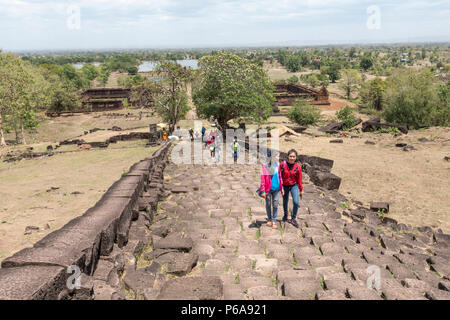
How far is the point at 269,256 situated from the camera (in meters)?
5.26

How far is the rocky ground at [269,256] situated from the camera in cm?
403

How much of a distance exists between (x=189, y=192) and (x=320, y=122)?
28254 millimetres

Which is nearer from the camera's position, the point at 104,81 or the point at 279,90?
the point at 279,90

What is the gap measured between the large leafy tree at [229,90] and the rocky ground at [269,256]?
11.3 meters

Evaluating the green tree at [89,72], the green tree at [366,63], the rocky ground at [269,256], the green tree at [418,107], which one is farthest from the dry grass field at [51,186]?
the green tree at [366,63]

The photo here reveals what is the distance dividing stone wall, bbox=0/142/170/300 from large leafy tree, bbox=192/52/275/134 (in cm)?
1264

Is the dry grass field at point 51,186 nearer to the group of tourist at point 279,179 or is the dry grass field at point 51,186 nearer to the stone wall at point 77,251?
the stone wall at point 77,251

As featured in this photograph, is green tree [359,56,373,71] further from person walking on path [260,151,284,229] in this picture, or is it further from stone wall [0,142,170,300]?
stone wall [0,142,170,300]

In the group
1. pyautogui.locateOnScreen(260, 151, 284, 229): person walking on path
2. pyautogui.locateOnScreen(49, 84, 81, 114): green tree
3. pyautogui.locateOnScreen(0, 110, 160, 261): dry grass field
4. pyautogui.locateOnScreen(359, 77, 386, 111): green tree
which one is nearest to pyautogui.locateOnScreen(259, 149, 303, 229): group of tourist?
pyautogui.locateOnScreen(260, 151, 284, 229): person walking on path

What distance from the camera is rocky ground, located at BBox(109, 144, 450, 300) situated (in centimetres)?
403

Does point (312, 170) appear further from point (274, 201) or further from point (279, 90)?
point (279, 90)
